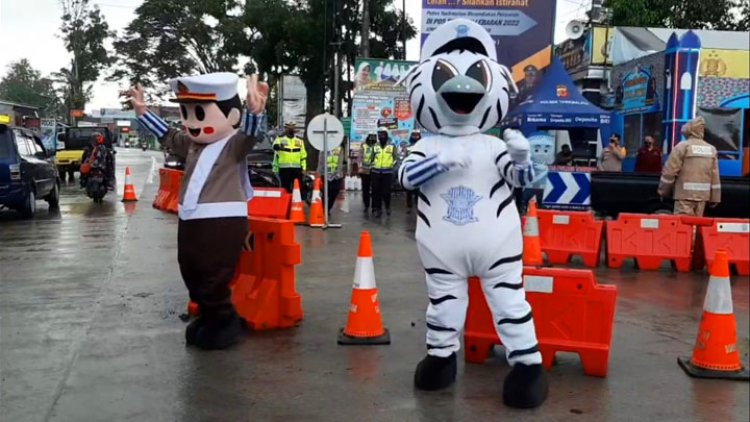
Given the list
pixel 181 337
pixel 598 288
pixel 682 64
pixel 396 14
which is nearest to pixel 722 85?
pixel 682 64

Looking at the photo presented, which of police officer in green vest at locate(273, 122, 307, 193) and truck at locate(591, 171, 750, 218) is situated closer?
truck at locate(591, 171, 750, 218)

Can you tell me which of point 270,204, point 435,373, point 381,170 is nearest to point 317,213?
point 270,204

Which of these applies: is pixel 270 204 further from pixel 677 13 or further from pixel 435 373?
pixel 435 373

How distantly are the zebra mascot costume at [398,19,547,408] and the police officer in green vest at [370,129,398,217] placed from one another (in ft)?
33.0

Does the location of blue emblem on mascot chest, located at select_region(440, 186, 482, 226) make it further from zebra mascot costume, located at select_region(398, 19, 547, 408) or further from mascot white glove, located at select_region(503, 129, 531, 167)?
mascot white glove, located at select_region(503, 129, 531, 167)

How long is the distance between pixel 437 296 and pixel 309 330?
1.76 metres

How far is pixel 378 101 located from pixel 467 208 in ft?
58.8

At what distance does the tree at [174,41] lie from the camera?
34.4m

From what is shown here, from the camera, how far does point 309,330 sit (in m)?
6.00

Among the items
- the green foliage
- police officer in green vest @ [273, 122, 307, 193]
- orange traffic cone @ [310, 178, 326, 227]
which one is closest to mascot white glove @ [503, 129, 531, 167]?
orange traffic cone @ [310, 178, 326, 227]

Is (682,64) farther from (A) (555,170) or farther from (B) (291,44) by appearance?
(B) (291,44)

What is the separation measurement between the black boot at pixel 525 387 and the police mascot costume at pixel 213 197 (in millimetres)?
2123

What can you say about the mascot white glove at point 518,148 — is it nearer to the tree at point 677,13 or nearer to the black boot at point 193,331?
the black boot at point 193,331

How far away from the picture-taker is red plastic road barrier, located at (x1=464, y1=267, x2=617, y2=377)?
482cm
